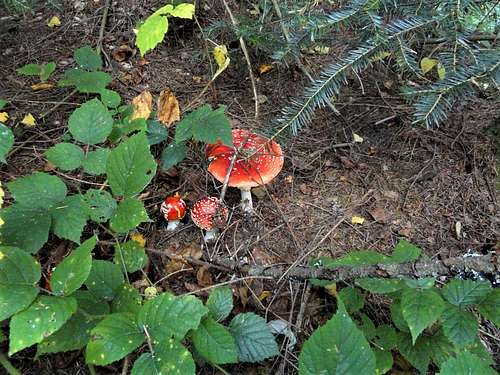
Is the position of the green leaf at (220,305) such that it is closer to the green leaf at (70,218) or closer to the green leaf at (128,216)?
the green leaf at (128,216)

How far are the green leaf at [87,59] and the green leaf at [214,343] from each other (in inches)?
79.4

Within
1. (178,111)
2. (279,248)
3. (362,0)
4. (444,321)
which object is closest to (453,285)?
(444,321)

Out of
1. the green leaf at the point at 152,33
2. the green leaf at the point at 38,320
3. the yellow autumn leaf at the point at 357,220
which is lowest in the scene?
the yellow autumn leaf at the point at 357,220

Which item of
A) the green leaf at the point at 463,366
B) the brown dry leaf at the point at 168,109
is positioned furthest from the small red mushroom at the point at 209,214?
the green leaf at the point at 463,366

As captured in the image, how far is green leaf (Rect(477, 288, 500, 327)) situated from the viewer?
1567 millimetres

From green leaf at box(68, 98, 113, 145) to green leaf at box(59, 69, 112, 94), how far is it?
0.40 meters

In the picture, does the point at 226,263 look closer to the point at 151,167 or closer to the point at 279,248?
the point at 279,248

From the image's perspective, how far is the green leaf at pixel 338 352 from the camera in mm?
1302

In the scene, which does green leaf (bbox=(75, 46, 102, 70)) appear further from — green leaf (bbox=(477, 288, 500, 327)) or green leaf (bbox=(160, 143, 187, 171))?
green leaf (bbox=(477, 288, 500, 327))

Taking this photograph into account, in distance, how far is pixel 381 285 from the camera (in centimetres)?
169

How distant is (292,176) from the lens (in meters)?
2.71

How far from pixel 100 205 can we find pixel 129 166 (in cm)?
24


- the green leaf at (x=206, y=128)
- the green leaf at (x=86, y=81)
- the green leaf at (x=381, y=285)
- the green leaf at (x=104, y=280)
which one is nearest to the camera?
the green leaf at (x=381, y=285)

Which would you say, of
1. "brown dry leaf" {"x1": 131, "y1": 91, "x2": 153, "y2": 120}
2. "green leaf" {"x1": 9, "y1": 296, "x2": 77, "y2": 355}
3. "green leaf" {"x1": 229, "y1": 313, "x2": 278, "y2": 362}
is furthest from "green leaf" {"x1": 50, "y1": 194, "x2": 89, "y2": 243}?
"brown dry leaf" {"x1": 131, "y1": 91, "x2": 153, "y2": 120}
